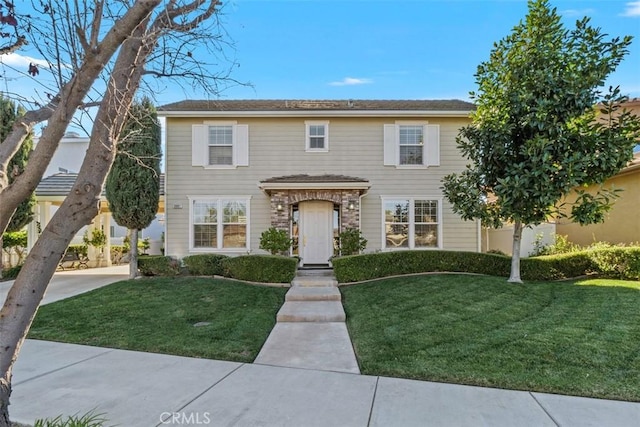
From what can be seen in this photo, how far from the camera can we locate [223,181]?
484 inches

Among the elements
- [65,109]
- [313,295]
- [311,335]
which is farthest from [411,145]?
[65,109]

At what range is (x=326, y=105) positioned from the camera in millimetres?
12914

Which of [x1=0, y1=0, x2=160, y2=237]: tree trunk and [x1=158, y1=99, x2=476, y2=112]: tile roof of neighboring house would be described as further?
[x1=158, y1=99, x2=476, y2=112]: tile roof of neighboring house

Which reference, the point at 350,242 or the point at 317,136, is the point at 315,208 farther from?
the point at 317,136

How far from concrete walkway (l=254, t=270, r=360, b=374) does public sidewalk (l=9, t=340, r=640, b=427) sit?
322mm

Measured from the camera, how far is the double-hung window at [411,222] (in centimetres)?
1230

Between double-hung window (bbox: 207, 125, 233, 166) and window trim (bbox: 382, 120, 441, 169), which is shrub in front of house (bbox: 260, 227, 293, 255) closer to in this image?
double-hung window (bbox: 207, 125, 233, 166)

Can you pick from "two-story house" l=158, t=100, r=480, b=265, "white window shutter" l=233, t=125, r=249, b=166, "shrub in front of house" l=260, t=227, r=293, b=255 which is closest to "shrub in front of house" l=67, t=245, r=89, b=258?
"two-story house" l=158, t=100, r=480, b=265

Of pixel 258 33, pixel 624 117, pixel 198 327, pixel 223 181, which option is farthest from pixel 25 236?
pixel 624 117

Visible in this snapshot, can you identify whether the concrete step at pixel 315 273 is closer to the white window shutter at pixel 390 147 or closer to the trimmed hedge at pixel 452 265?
the trimmed hedge at pixel 452 265

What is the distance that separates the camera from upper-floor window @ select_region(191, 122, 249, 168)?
1222 cm

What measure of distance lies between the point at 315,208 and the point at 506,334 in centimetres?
781

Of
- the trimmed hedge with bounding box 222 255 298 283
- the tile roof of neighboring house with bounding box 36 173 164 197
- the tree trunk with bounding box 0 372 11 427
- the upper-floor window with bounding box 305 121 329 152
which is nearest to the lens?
the tree trunk with bounding box 0 372 11 427

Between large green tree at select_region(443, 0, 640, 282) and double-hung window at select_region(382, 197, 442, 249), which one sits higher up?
large green tree at select_region(443, 0, 640, 282)
